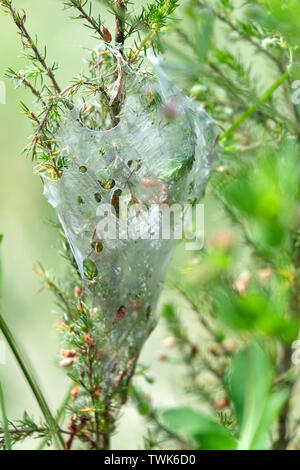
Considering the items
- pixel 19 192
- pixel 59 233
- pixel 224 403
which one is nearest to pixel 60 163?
pixel 59 233

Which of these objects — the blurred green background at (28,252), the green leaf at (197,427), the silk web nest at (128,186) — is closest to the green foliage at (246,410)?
the green leaf at (197,427)

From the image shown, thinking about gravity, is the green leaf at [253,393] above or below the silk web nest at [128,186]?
below

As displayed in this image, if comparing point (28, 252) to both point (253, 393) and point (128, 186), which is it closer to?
point (128, 186)

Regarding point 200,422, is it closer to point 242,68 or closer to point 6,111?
point 242,68

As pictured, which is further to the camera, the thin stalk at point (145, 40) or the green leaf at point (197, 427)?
the thin stalk at point (145, 40)

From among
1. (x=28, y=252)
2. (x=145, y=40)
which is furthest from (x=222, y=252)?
(x=28, y=252)

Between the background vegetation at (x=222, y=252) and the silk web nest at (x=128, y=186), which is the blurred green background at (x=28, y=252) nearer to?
the background vegetation at (x=222, y=252)
